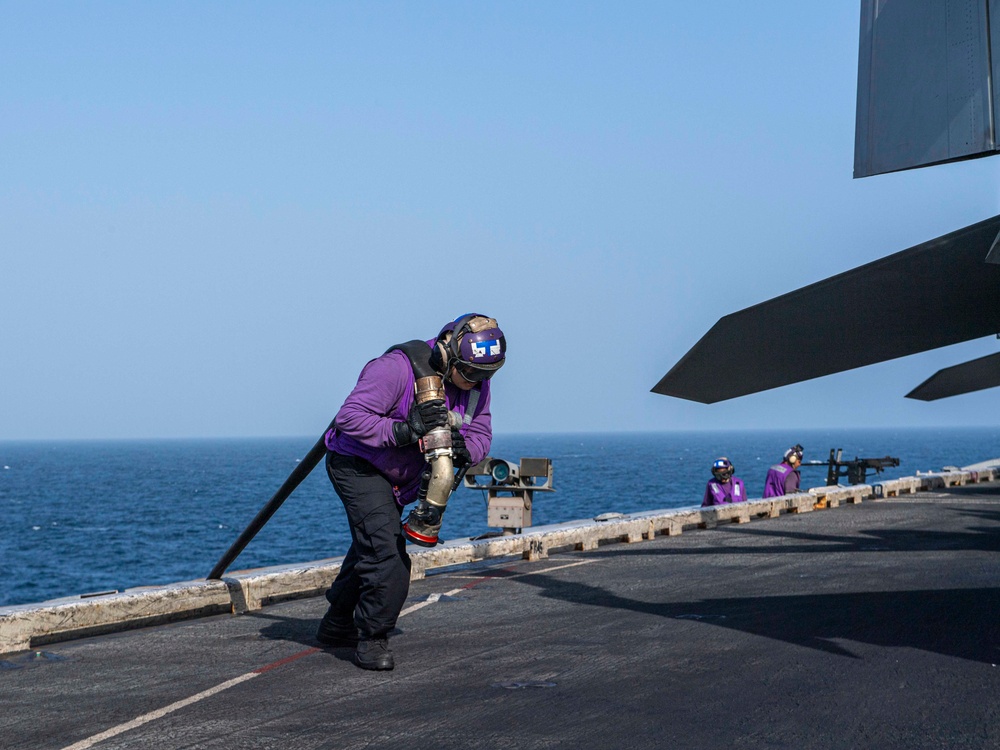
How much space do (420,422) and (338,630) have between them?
1.69 metres

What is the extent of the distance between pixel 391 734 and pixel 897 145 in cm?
803

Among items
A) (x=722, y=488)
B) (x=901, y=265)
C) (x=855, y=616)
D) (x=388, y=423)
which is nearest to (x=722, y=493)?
(x=722, y=488)

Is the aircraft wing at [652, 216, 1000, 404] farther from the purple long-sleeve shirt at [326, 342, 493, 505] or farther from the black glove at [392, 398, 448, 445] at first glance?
the black glove at [392, 398, 448, 445]

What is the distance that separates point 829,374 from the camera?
1250 centimetres

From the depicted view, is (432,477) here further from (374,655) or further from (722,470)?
(722,470)

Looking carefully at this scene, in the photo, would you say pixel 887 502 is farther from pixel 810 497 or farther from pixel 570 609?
pixel 570 609

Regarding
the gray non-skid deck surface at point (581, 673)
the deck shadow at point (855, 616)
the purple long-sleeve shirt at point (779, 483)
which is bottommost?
the gray non-skid deck surface at point (581, 673)

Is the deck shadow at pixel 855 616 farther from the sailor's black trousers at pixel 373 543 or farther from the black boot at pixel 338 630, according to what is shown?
the sailor's black trousers at pixel 373 543

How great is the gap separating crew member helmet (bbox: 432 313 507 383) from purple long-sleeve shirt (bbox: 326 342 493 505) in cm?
22

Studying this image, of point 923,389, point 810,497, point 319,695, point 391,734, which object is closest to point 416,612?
point 319,695

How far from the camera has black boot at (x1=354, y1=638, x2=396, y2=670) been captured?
616 cm

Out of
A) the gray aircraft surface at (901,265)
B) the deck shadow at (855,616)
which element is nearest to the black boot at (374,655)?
the deck shadow at (855,616)

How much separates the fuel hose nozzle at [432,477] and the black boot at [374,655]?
635 millimetres

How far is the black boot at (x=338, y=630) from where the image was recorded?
6.83 m
